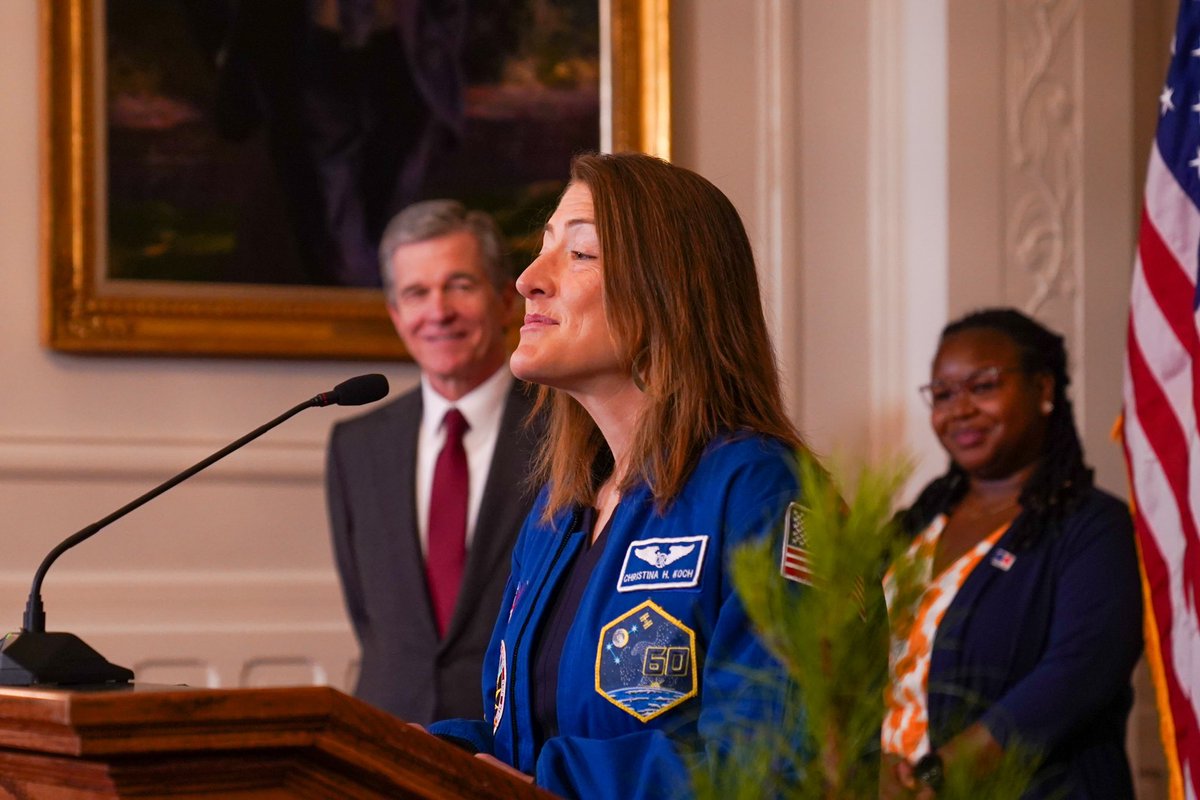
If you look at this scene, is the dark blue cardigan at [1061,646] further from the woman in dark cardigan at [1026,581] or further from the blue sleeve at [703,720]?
the blue sleeve at [703,720]

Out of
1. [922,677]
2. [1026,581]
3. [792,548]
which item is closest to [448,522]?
[922,677]

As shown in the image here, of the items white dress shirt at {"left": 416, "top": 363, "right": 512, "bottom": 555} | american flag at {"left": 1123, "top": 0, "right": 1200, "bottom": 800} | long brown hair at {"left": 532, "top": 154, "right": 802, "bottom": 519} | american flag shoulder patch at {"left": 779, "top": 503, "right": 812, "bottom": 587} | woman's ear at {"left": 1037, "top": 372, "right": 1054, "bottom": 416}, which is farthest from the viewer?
woman's ear at {"left": 1037, "top": 372, "right": 1054, "bottom": 416}

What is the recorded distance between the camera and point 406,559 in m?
3.90

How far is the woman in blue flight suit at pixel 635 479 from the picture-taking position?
6.41 feet

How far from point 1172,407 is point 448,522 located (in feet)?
6.16

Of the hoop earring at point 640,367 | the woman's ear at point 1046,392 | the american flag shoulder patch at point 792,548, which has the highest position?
the hoop earring at point 640,367

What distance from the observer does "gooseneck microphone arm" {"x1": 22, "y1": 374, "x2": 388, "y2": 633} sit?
197cm

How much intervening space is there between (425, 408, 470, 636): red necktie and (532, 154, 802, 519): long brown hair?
168cm

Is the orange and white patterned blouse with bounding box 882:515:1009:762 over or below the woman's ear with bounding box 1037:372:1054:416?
below

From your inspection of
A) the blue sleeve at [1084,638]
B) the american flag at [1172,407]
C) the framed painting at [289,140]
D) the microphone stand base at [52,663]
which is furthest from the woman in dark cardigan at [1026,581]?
the microphone stand base at [52,663]

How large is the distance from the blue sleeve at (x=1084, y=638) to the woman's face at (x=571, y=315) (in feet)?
4.77

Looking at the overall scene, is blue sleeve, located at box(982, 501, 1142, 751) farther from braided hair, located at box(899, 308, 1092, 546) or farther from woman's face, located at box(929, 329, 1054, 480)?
woman's face, located at box(929, 329, 1054, 480)

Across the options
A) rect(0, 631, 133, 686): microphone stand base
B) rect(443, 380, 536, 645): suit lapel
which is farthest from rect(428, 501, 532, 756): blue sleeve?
rect(443, 380, 536, 645): suit lapel

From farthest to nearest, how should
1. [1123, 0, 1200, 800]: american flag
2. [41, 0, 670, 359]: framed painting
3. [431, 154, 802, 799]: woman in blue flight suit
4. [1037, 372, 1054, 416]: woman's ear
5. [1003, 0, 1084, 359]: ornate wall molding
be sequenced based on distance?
1. [1003, 0, 1084, 359]: ornate wall molding
2. [41, 0, 670, 359]: framed painting
3. [1037, 372, 1054, 416]: woman's ear
4. [1123, 0, 1200, 800]: american flag
5. [431, 154, 802, 799]: woman in blue flight suit
